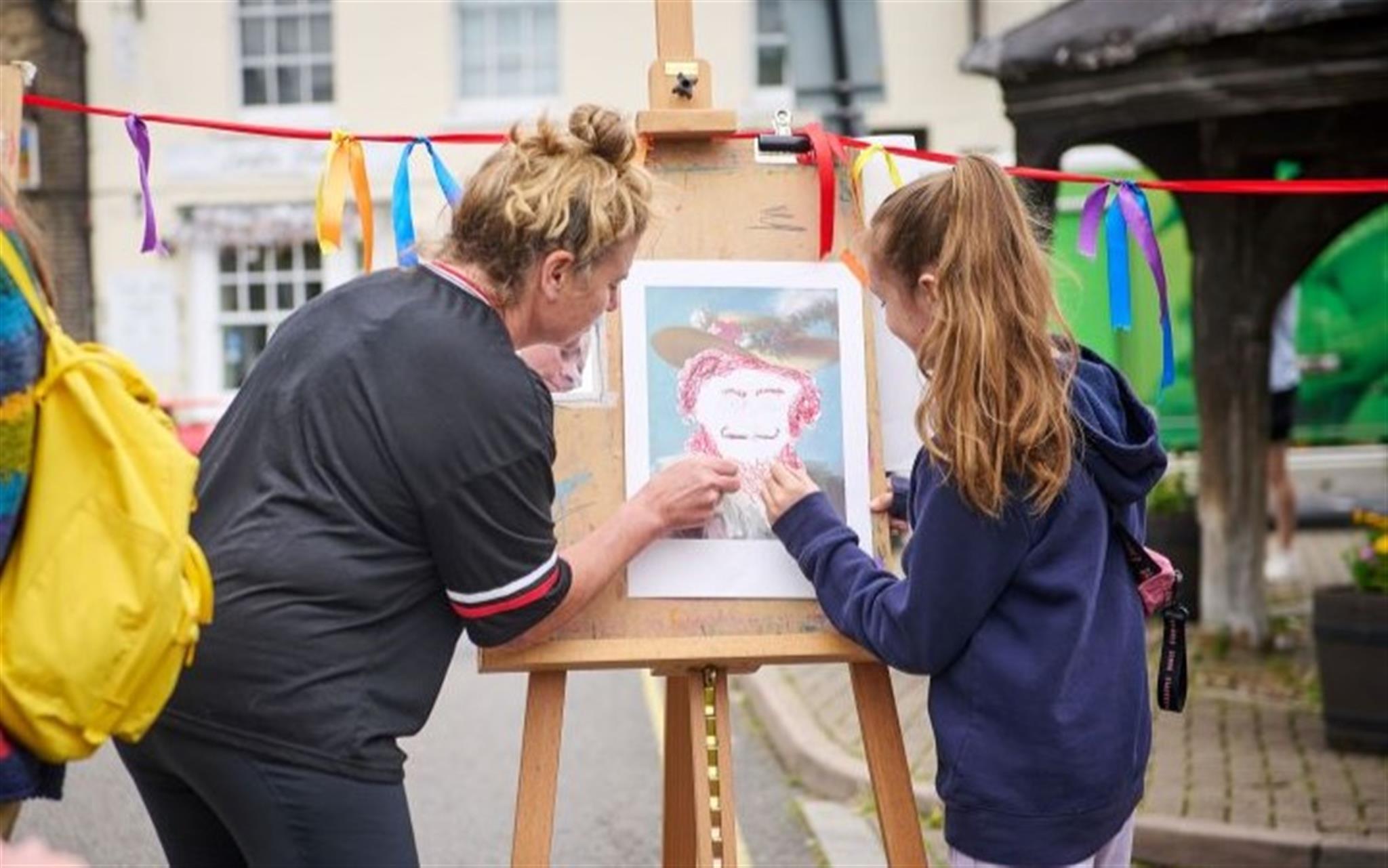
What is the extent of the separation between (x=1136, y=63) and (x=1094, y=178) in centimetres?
404

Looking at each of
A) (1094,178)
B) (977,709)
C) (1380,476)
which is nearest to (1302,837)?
(1094,178)

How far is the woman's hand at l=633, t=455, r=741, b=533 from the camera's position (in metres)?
3.86

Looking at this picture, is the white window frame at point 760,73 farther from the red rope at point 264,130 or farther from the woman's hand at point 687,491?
the woman's hand at point 687,491

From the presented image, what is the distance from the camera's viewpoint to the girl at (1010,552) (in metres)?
3.40

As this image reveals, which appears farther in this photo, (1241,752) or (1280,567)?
(1280,567)

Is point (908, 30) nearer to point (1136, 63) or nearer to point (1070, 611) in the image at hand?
point (1136, 63)

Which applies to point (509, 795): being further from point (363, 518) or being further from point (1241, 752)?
point (363, 518)

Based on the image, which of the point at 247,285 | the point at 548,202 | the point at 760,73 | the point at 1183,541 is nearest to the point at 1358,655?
the point at 1183,541

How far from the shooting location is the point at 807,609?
159 inches

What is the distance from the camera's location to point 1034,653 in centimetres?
345

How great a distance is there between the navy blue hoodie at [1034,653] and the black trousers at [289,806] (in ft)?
2.97

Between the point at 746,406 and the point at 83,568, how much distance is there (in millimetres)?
1756

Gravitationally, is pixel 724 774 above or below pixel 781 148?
below

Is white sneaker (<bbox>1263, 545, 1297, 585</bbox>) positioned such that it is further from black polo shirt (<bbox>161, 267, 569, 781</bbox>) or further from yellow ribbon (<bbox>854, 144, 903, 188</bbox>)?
black polo shirt (<bbox>161, 267, 569, 781</bbox>)
